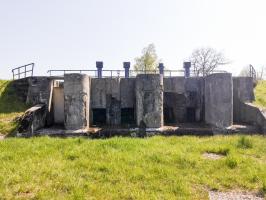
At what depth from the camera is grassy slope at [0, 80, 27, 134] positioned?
14.2 m

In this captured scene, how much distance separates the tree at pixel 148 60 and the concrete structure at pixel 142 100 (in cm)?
2462

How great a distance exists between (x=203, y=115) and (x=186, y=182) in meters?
10.6

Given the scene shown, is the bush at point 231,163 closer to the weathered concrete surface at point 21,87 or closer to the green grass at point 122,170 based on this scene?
the green grass at point 122,170

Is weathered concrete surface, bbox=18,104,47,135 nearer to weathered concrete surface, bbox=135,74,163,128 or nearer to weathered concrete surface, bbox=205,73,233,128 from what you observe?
weathered concrete surface, bbox=135,74,163,128

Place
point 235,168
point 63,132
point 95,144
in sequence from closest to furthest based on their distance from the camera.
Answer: point 235,168
point 95,144
point 63,132

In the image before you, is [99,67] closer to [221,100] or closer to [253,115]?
[221,100]

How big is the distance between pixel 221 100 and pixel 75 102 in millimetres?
6626

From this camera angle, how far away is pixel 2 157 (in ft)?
28.0

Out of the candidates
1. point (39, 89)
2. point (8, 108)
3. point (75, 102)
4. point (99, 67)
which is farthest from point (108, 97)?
point (99, 67)

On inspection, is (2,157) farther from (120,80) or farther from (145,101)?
(120,80)

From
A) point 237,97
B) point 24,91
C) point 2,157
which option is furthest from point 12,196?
point 237,97

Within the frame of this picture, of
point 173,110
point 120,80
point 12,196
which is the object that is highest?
point 120,80

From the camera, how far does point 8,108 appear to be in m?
16.4

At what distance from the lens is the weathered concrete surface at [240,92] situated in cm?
1720
